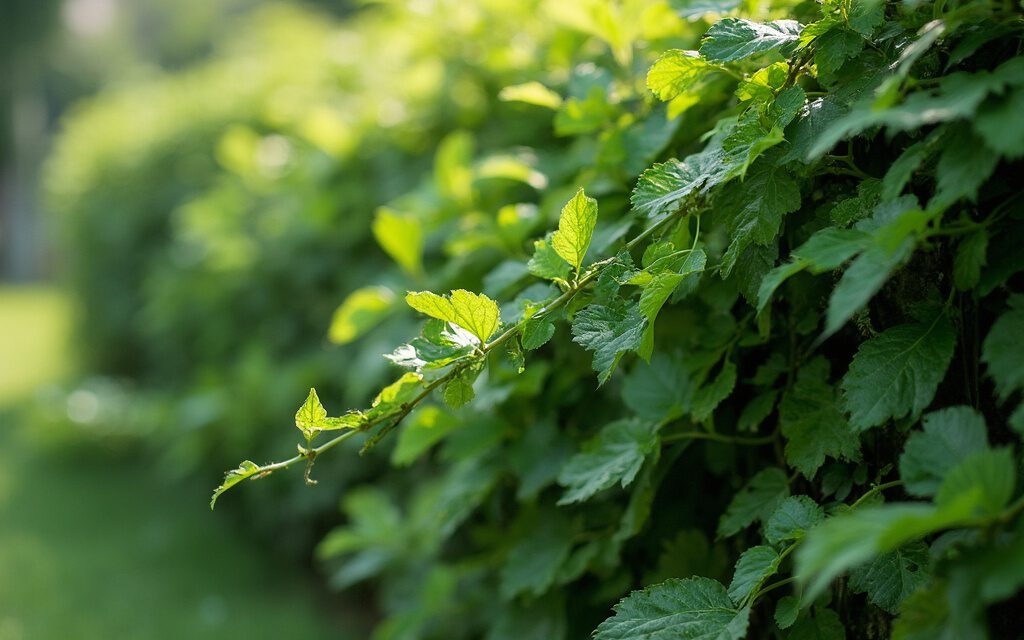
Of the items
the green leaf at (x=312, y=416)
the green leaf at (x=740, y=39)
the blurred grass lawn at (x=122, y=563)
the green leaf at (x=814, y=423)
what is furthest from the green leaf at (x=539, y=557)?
the blurred grass lawn at (x=122, y=563)

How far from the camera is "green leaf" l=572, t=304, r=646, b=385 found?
108cm

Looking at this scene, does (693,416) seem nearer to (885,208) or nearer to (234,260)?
(885,208)

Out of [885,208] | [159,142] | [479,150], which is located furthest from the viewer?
[159,142]

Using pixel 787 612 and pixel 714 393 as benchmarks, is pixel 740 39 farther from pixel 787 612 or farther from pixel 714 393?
pixel 787 612

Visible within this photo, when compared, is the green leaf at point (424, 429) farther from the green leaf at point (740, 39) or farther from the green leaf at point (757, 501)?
the green leaf at point (740, 39)

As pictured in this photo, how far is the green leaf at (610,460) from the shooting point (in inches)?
51.3

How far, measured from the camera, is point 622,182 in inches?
62.3

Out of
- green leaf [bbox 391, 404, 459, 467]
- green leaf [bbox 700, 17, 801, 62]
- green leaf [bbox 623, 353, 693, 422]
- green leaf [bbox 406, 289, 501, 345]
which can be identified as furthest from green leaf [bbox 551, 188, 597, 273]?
green leaf [bbox 391, 404, 459, 467]

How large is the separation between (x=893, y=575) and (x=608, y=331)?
46 centimetres

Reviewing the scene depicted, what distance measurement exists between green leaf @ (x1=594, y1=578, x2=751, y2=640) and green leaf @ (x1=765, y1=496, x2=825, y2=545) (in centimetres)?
10

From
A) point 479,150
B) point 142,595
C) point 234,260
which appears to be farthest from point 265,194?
point 142,595

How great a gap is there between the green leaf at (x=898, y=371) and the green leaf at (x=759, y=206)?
194mm

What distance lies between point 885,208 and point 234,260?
3.29 meters

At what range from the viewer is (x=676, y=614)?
114 cm
